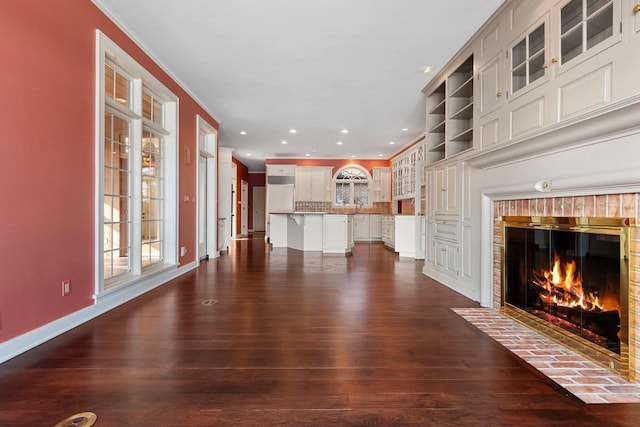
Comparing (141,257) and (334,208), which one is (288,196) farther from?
(141,257)

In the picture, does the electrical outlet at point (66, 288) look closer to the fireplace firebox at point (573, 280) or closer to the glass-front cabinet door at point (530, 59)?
the fireplace firebox at point (573, 280)

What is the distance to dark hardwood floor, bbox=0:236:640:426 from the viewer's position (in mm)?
1438

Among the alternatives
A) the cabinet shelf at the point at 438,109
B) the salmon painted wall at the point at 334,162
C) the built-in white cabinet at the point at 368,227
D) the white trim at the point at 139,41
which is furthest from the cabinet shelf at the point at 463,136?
the salmon painted wall at the point at 334,162

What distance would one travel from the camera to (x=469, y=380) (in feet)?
5.72

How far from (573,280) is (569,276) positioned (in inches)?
1.6

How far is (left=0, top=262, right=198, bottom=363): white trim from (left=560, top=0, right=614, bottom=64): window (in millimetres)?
4186

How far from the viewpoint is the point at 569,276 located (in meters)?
2.17

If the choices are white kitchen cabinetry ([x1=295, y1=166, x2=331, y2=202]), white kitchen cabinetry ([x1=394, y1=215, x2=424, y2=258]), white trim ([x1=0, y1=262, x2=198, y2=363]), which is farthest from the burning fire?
white kitchen cabinetry ([x1=295, y1=166, x2=331, y2=202])

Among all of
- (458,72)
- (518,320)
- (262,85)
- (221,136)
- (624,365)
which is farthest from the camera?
(221,136)

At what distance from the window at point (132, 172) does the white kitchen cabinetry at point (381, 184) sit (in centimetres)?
704

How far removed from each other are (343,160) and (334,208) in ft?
5.50

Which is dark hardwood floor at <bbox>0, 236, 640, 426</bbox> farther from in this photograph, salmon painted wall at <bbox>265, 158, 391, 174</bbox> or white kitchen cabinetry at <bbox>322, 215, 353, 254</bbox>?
salmon painted wall at <bbox>265, 158, 391, 174</bbox>

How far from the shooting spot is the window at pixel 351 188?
1033 cm

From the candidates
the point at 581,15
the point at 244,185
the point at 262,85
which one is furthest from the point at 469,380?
the point at 244,185
